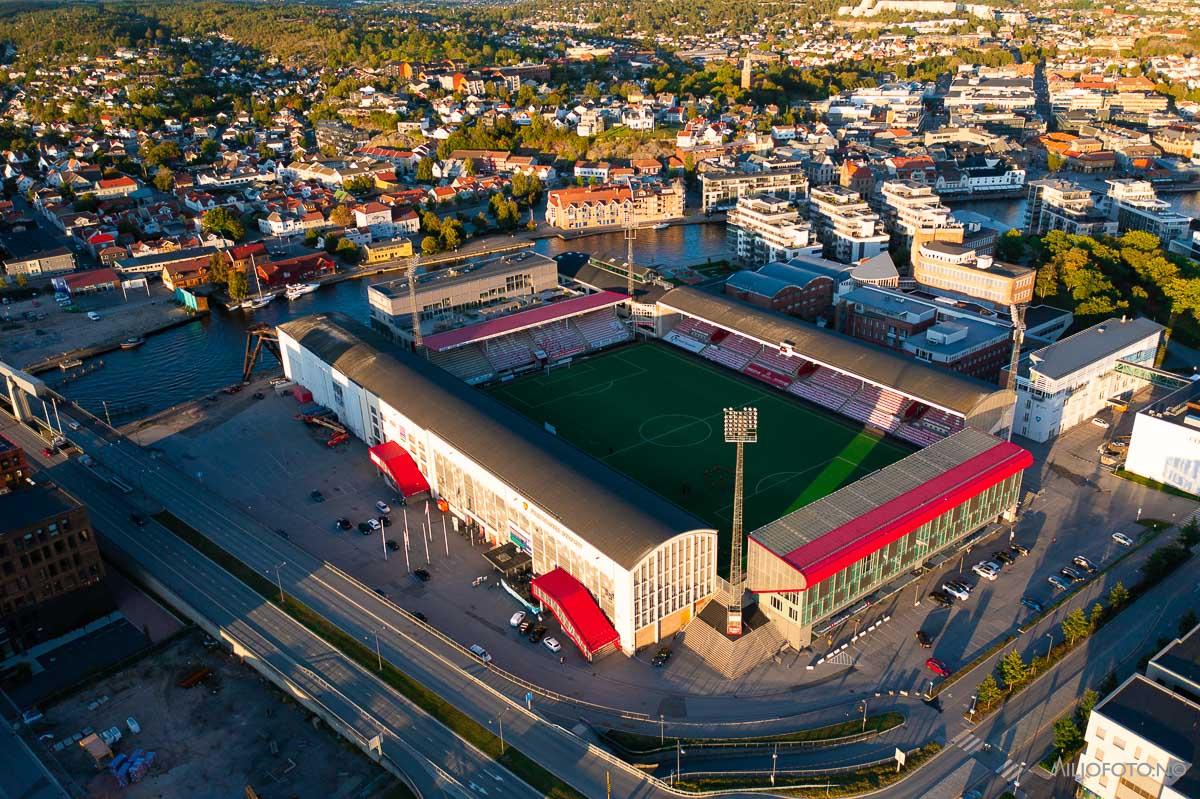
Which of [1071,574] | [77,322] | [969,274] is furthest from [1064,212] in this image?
[77,322]

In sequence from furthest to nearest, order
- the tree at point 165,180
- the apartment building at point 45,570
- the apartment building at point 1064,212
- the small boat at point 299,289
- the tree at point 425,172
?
1. the tree at point 425,172
2. the tree at point 165,180
3. the apartment building at point 1064,212
4. the small boat at point 299,289
5. the apartment building at point 45,570

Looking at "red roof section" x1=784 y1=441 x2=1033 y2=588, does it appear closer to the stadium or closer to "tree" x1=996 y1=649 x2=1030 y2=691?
the stadium

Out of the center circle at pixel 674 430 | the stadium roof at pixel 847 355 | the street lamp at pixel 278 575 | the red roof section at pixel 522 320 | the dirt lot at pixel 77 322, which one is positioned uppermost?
the stadium roof at pixel 847 355

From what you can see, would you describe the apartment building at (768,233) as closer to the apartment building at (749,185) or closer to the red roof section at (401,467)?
the apartment building at (749,185)

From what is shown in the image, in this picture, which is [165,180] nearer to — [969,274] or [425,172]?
[425,172]

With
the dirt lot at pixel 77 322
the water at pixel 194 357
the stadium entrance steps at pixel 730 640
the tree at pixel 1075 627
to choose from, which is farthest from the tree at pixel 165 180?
the tree at pixel 1075 627

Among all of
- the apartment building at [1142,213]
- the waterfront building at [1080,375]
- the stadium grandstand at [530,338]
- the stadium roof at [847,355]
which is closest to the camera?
the stadium roof at [847,355]

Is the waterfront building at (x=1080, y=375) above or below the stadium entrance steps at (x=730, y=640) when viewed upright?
above
